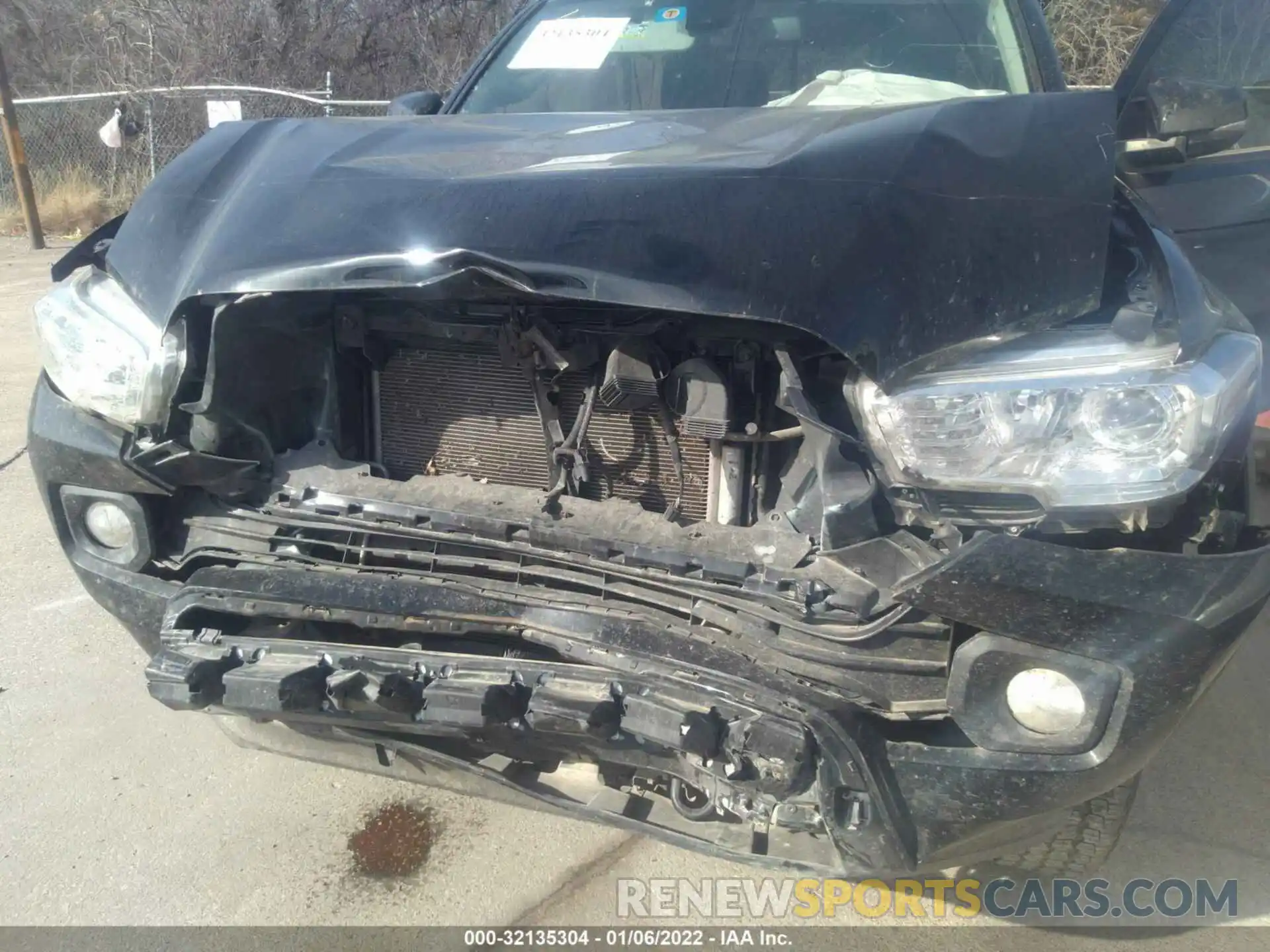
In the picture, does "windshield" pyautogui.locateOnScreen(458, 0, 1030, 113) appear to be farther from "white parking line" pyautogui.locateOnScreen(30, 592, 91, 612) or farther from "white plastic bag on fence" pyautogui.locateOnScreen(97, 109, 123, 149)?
"white plastic bag on fence" pyautogui.locateOnScreen(97, 109, 123, 149)

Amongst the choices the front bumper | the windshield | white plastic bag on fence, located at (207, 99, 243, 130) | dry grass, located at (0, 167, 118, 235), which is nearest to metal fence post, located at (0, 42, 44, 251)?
dry grass, located at (0, 167, 118, 235)

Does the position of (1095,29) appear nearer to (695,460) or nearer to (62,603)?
(695,460)

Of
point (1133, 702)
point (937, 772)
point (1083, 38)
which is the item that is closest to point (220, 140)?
point (937, 772)

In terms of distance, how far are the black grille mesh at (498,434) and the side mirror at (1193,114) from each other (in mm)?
1424

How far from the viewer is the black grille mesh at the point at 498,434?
2146 mm

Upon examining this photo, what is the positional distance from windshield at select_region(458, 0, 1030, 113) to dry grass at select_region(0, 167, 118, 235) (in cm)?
1047

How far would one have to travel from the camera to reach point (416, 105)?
3645mm

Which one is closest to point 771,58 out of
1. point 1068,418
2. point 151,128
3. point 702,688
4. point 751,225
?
point 751,225

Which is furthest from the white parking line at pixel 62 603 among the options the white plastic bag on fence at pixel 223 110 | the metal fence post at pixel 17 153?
the metal fence post at pixel 17 153

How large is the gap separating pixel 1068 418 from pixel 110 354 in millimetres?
1889

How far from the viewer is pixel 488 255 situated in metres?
1.83

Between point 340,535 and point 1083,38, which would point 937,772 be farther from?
point 1083,38

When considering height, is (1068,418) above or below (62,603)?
above

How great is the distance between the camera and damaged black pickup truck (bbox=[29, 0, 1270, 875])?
167cm
